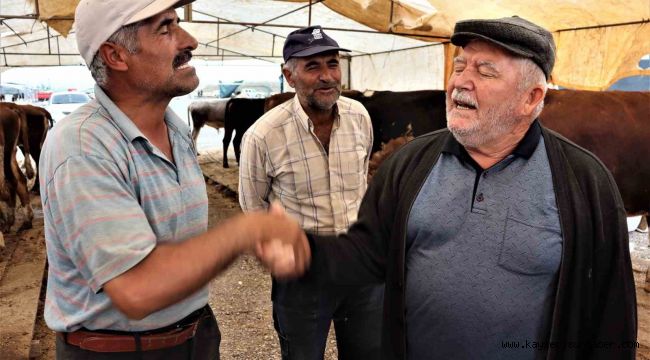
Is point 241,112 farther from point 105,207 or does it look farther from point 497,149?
point 105,207

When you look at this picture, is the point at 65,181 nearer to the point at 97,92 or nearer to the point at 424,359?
the point at 97,92

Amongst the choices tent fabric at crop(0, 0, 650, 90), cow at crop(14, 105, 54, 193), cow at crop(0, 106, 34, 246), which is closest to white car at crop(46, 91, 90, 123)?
tent fabric at crop(0, 0, 650, 90)

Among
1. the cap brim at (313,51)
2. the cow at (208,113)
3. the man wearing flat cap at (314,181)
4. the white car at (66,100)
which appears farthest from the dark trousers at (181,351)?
the white car at (66,100)

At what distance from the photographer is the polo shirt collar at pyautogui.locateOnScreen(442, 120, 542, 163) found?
165cm

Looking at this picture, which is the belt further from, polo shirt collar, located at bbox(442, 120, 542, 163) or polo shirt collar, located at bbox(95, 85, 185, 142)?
polo shirt collar, located at bbox(442, 120, 542, 163)

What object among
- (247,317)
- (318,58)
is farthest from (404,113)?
(318,58)

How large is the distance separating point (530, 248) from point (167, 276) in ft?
3.50

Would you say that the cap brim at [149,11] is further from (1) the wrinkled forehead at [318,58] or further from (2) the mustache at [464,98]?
(1) the wrinkled forehead at [318,58]

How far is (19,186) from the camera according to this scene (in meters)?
7.56

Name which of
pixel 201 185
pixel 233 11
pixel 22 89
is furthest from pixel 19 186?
pixel 22 89

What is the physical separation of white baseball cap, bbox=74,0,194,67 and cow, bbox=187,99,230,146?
1421 cm

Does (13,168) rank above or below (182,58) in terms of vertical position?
below

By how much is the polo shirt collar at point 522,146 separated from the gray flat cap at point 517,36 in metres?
0.22

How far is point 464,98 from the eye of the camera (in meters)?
1.72
